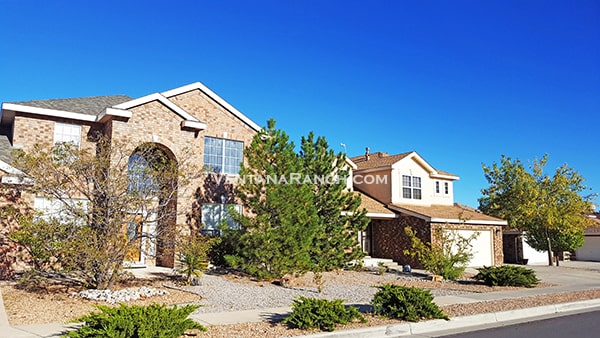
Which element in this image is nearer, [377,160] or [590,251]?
[377,160]

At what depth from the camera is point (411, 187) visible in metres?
27.7

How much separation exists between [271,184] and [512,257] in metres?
23.1

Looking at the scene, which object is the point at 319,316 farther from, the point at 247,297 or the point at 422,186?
the point at 422,186

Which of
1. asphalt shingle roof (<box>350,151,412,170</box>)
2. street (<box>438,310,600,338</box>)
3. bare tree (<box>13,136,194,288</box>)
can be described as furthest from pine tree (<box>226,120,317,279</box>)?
asphalt shingle roof (<box>350,151,412,170</box>)

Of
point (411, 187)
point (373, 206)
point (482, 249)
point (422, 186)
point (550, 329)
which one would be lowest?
point (550, 329)

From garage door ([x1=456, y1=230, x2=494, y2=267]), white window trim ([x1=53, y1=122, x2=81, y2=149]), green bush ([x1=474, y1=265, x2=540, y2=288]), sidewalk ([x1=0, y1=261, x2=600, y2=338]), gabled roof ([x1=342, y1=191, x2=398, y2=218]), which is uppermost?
white window trim ([x1=53, y1=122, x2=81, y2=149])

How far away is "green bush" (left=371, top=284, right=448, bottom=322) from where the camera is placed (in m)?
10.1

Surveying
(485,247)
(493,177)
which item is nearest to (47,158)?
(485,247)

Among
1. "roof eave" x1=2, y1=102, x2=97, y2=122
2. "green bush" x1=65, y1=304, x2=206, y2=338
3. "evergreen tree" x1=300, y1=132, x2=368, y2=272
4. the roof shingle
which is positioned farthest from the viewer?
"evergreen tree" x1=300, y1=132, x2=368, y2=272

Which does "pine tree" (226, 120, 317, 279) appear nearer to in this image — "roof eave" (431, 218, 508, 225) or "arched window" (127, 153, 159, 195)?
"arched window" (127, 153, 159, 195)

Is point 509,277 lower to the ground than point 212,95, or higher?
lower

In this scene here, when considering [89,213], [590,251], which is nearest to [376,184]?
[89,213]

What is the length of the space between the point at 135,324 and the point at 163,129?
12497 mm

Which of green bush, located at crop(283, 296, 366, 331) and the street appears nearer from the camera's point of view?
green bush, located at crop(283, 296, 366, 331)
